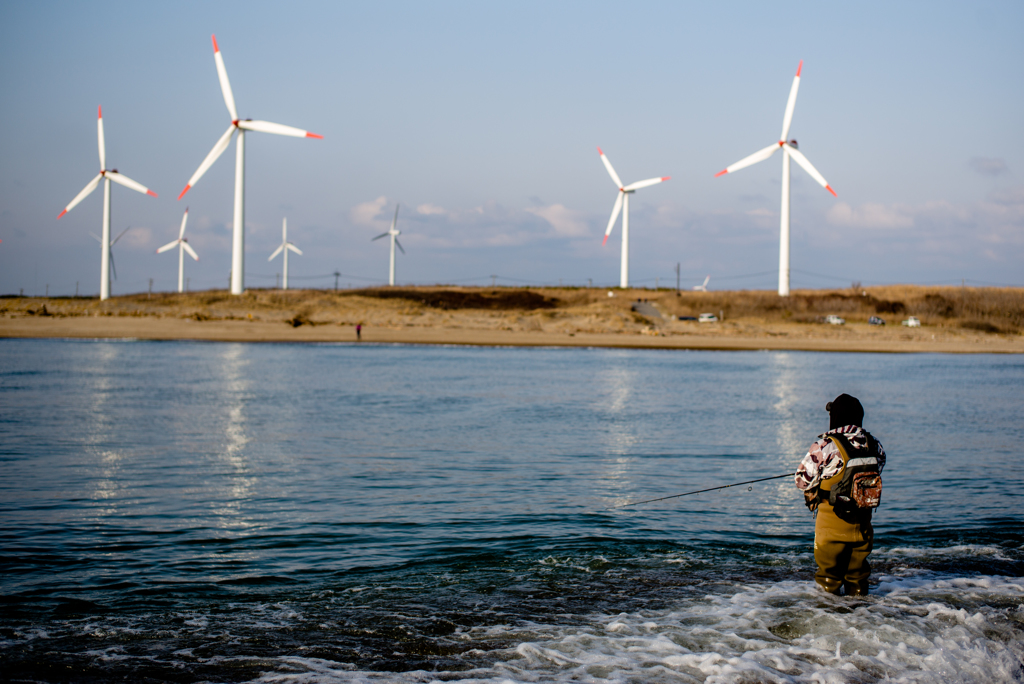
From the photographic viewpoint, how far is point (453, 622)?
7.50 meters

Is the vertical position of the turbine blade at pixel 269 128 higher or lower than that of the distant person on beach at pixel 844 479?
higher

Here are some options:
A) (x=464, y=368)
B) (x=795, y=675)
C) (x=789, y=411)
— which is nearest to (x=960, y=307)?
(x=464, y=368)

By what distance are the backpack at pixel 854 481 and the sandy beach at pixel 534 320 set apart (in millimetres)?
65384

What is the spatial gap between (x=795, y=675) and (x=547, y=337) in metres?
70.3

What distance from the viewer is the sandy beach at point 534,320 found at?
74500mm

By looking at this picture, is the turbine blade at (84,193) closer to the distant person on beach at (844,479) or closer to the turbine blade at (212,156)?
the turbine blade at (212,156)

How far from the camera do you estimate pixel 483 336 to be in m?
79.4

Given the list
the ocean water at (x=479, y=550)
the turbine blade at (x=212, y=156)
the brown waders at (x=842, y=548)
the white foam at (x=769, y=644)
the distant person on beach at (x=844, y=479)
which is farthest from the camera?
the turbine blade at (x=212, y=156)

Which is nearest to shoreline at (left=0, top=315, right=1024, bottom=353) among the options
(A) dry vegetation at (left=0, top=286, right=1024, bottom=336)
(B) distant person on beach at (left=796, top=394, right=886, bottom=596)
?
(A) dry vegetation at (left=0, top=286, right=1024, bottom=336)

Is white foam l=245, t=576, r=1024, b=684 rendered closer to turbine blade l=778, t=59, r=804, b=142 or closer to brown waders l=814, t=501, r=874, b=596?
brown waders l=814, t=501, r=874, b=596

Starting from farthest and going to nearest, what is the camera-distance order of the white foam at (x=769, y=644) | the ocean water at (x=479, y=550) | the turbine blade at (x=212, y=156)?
the turbine blade at (x=212, y=156) → the ocean water at (x=479, y=550) → the white foam at (x=769, y=644)

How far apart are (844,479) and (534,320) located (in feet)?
258

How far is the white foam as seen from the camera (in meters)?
6.31

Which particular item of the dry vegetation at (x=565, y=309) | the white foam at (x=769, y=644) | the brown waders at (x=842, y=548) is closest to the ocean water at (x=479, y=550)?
the white foam at (x=769, y=644)
